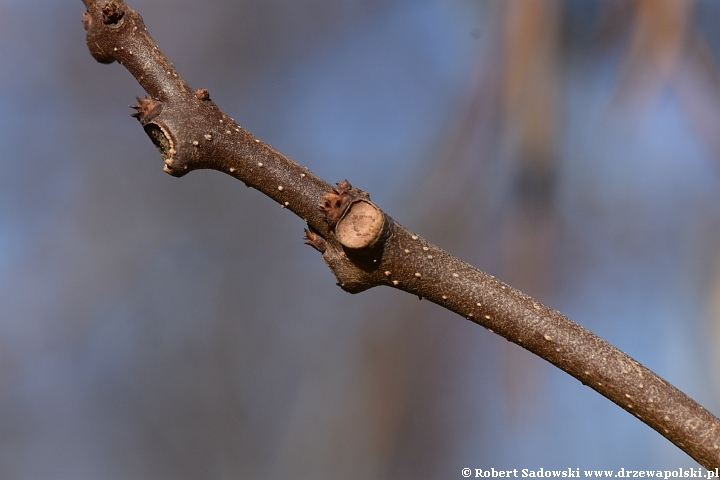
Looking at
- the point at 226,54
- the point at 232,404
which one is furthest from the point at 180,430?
the point at 226,54

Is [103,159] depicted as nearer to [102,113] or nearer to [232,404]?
[102,113]

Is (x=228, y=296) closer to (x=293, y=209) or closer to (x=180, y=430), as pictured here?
(x=180, y=430)

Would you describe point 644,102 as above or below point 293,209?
above

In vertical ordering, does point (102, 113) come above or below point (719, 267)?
below

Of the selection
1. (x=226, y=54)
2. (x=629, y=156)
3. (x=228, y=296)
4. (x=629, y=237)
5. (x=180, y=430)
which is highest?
(x=629, y=156)

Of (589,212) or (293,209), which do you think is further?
(589,212)

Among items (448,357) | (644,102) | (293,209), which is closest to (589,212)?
(644,102)
